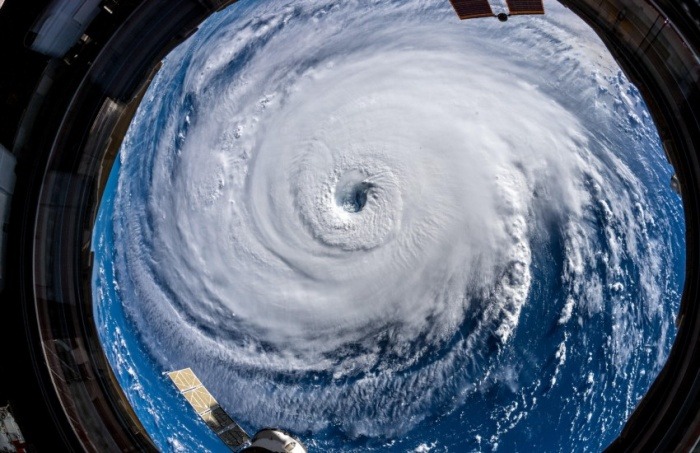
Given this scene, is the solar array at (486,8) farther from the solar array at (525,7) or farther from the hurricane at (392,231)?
the hurricane at (392,231)

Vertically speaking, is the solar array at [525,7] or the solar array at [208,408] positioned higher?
the solar array at [525,7]

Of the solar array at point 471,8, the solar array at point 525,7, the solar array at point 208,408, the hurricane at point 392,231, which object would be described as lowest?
the solar array at point 208,408

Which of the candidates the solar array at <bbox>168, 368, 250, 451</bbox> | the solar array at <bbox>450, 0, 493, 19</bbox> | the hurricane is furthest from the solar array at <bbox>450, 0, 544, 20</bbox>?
the solar array at <bbox>168, 368, 250, 451</bbox>

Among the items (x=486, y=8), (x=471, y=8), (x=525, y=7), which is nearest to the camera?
(x=525, y=7)

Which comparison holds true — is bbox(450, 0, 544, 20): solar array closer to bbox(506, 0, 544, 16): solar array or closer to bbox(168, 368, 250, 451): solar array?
bbox(506, 0, 544, 16): solar array

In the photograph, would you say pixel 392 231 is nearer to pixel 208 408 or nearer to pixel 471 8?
Answer: pixel 471 8

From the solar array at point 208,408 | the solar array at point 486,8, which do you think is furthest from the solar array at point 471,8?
the solar array at point 208,408

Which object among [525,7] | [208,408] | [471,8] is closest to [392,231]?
[471,8]

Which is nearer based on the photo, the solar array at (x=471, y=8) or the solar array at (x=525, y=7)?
the solar array at (x=525, y=7)
